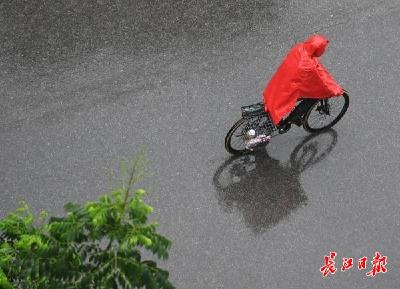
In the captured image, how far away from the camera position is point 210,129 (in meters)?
8.48

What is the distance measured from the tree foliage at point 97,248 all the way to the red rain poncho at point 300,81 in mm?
3608

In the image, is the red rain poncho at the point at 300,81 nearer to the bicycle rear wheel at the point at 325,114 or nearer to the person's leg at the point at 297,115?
the person's leg at the point at 297,115

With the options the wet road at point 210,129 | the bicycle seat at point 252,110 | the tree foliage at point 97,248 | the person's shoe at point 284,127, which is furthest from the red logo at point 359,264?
the tree foliage at point 97,248

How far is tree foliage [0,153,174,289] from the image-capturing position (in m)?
3.82

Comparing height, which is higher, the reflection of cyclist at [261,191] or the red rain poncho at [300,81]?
the red rain poncho at [300,81]

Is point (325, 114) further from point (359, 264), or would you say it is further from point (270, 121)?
point (359, 264)

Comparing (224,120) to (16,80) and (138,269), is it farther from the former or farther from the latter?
(138,269)

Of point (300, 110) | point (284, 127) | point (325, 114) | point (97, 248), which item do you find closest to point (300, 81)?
point (300, 110)

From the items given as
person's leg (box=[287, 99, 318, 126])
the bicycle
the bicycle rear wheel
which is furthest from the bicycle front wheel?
the bicycle rear wheel

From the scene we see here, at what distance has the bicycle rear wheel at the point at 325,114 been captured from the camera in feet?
26.4

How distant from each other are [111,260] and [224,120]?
4936 millimetres

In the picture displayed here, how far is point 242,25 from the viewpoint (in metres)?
9.47

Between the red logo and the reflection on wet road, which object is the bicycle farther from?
the red logo

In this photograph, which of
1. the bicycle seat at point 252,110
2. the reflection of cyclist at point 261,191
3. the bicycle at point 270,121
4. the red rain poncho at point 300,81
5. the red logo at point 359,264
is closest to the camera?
the red rain poncho at point 300,81
